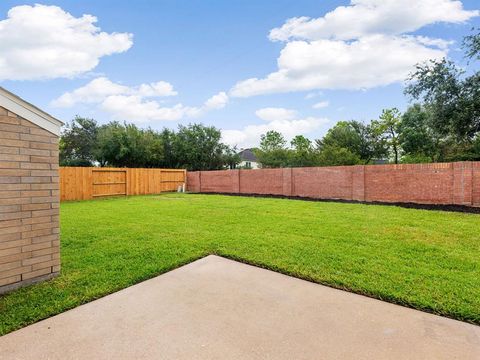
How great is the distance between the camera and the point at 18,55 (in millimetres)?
10336

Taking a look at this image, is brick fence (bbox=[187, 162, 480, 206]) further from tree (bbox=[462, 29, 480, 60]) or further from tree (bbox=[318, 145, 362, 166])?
Answer: tree (bbox=[318, 145, 362, 166])

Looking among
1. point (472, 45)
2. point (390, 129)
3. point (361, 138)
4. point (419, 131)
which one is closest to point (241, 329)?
point (472, 45)

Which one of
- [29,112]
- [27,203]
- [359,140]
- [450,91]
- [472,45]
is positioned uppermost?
[472,45]

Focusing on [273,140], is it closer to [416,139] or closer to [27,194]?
[416,139]

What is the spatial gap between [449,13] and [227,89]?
35.6 ft

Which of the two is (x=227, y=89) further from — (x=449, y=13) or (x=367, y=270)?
(x=367, y=270)

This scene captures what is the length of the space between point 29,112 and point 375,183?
37.7ft

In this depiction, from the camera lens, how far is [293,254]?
4.02 meters

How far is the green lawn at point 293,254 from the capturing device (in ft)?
8.71

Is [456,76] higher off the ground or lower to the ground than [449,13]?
lower

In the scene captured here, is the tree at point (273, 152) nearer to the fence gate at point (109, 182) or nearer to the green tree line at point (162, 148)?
the green tree line at point (162, 148)

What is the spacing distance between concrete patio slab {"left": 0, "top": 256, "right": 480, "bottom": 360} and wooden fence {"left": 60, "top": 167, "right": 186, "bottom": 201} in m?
11.9

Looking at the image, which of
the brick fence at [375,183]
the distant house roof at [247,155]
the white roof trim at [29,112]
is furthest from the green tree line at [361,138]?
the white roof trim at [29,112]

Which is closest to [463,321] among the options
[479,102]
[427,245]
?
[427,245]
